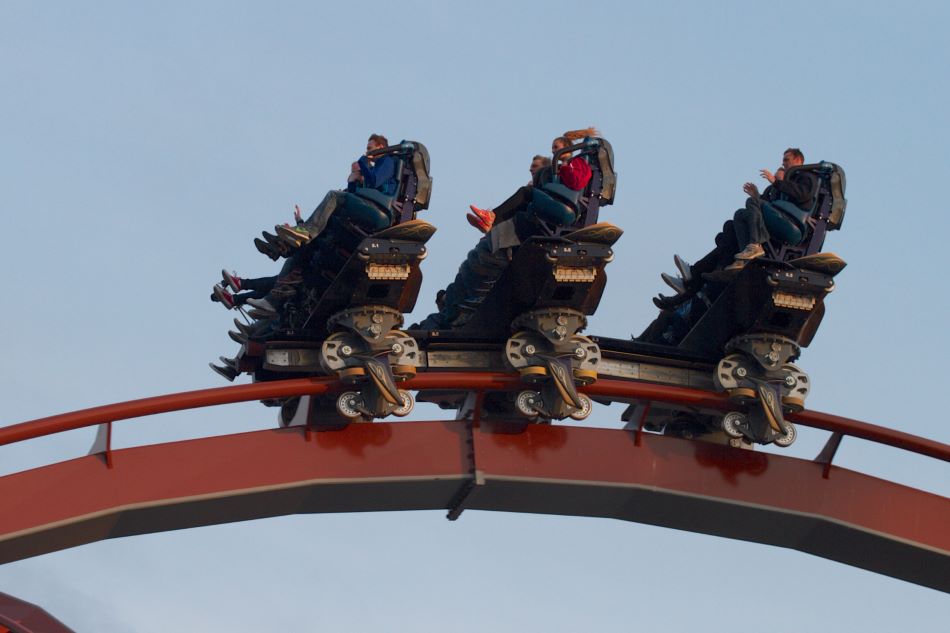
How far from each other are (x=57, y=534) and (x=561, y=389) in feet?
12.3

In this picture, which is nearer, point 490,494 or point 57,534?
point 57,534

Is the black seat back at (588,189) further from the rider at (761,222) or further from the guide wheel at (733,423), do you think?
the guide wheel at (733,423)

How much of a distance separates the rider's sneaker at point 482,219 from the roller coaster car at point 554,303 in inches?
17.7

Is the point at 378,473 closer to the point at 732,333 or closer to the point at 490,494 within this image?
the point at 490,494

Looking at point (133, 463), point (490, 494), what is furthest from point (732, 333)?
point (133, 463)

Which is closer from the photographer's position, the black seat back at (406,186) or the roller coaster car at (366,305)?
the roller coaster car at (366,305)

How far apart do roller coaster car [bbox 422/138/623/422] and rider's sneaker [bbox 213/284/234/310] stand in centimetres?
173

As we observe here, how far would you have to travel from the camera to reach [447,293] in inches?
709

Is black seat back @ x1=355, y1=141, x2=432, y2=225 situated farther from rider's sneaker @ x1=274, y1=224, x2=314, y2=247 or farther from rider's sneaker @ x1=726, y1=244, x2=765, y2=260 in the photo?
rider's sneaker @ x1=726, y1=244, x2=765, y2=260

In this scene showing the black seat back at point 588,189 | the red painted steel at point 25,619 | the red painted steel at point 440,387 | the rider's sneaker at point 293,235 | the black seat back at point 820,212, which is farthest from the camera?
the black seat back at point 820,212

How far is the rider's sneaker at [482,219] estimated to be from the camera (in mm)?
16984

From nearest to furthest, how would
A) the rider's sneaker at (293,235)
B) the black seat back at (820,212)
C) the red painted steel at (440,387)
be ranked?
the red painted steel at (440,387)
the rider's sneaker at (293,235)
the black seat back at (820,212)

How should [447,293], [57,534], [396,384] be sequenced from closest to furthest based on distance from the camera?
[57,534] < [396,384] < [447,293]

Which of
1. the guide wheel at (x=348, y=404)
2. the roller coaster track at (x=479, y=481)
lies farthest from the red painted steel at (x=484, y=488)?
the guide wheel at (x=348, y=404)
